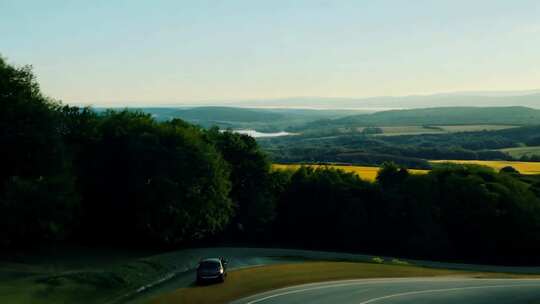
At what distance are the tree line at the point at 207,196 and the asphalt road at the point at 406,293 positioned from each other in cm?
2207

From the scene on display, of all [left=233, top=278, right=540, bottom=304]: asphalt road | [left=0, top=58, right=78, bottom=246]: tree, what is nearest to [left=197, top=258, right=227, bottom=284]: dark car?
[left=233, top=278, right=540, bottom=304]: asphalt road

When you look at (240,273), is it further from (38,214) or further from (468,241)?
(468,241)

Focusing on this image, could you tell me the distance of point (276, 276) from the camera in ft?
127

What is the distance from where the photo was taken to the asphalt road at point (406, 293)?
31.3 metres

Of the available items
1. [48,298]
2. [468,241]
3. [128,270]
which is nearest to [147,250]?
[128,270]

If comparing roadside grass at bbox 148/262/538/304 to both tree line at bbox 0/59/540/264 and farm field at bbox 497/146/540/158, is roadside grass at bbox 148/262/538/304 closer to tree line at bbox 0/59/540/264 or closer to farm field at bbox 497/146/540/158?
tree line at bbox 0/59/540/264

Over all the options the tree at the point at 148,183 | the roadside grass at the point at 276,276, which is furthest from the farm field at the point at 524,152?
the tree at the point at 148,183

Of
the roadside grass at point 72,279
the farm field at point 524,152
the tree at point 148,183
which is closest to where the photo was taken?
the roadside grass at point 72,279

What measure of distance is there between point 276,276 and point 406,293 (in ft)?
29.9

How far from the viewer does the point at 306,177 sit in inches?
3054

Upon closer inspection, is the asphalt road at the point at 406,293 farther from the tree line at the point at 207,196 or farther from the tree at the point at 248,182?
the tree at the point at 248,182

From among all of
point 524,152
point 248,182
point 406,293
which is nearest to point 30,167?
point 248,182

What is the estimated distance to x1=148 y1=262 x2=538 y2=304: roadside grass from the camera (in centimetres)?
3181

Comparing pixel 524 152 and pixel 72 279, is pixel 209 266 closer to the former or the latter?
pixel 72 279
